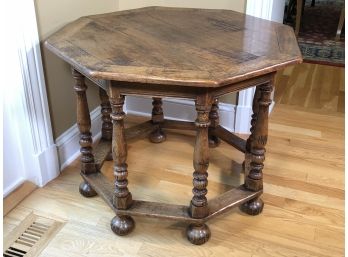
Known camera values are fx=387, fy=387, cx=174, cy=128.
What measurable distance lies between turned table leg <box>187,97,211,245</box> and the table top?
4.5 inches

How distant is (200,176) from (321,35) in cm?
324

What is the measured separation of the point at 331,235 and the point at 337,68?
6.54 feet

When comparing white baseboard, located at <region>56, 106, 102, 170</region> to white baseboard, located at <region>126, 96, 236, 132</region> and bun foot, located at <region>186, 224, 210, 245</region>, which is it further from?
bun foot, located at <region>186, 224, 210, 245</region>

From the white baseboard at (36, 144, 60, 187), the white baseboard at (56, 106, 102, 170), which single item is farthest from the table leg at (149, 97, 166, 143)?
the white baseboard at (36, 144, 60, 187)

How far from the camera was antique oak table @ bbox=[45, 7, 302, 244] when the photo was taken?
1059mm

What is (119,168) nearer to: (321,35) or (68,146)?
(68,146)

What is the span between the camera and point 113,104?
1120 millimetres

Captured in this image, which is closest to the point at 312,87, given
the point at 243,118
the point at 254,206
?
the point at 243,118

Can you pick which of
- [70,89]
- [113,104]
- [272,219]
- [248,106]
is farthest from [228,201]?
[70,89]

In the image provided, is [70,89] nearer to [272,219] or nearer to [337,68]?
[272,219]

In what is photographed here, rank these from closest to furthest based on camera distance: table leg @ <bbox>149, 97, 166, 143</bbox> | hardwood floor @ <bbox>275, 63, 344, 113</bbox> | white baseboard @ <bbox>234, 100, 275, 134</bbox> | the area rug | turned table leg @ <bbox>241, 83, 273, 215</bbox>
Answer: turned table leg @ <bbox>241, 83, 273, 215</bbox> < table leg @ <bbox>149, 97, 166, 143</bbox> < white baseboard @ <bbox>234, 100, 275, 134</bbox> < hardwood floor @ <bbox>275, 63, 344, 113</bbox> < the area rug

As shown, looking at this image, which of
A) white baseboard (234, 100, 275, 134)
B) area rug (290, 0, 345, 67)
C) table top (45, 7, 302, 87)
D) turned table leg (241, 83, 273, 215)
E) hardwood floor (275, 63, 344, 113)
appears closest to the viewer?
table top (45, 7, 302, 87)

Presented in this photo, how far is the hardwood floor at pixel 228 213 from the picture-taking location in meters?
1.32

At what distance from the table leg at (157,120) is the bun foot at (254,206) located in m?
0.62
